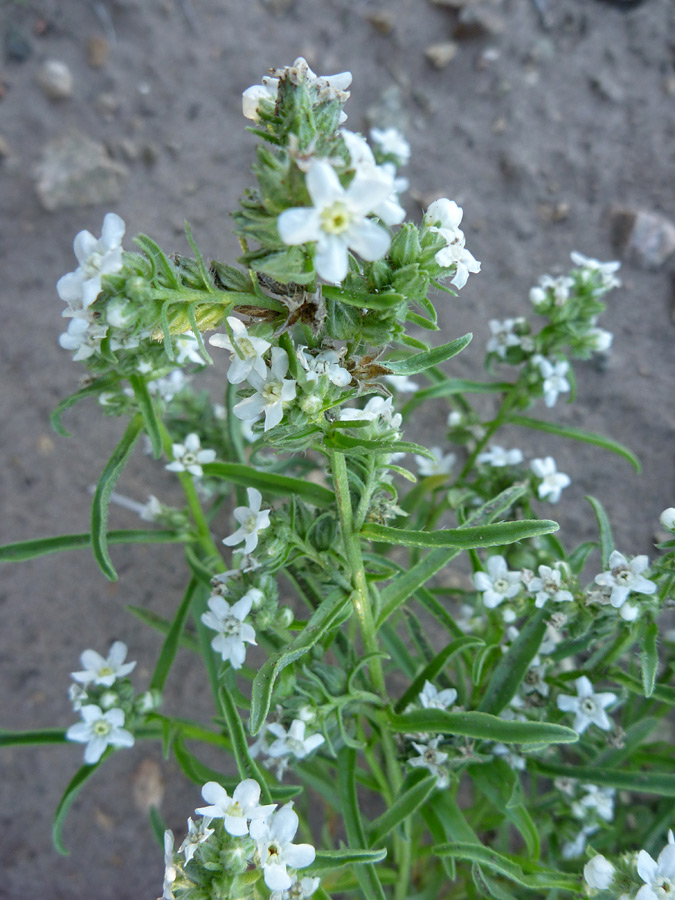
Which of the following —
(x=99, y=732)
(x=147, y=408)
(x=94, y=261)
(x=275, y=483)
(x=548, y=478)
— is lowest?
(x=99, y=732)

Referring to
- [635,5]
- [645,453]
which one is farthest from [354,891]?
[635,5]

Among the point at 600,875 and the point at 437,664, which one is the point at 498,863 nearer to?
the point at 600,875

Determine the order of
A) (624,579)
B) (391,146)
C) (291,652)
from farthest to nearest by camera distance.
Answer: (391,146) < (624,579) < (291,652)

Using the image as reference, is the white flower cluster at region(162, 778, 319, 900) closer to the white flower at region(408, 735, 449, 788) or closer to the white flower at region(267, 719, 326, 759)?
the white flower at region(267, 719, 326, 759)

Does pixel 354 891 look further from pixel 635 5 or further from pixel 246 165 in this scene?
pixel 635 5

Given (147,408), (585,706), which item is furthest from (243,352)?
(585,706)

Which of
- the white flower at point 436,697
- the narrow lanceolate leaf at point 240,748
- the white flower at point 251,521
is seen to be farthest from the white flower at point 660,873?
the white flower at point 251,521

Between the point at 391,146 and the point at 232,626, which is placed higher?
the point at 391,146
